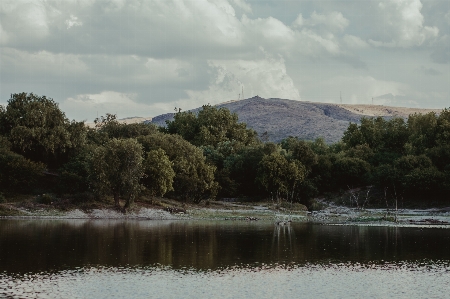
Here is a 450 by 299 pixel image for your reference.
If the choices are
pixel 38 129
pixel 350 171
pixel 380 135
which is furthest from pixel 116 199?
pixel 380 135

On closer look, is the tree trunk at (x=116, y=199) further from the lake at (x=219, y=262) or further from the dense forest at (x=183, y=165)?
the lake at (x=219, y=262)

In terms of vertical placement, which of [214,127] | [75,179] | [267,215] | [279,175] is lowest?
[267,215]

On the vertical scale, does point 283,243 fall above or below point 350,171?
below

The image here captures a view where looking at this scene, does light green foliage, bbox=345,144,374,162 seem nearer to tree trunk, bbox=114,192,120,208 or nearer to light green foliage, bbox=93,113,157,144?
light green foliage, bbox=93,113,157,144

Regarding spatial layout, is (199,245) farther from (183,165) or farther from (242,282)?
(183,165)

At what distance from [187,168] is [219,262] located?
59101 millimetres

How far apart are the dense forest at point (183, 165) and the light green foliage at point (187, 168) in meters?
0.19

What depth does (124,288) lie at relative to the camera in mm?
40781

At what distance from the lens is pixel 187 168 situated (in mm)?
111062

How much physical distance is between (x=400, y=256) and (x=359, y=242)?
1067 centimetres

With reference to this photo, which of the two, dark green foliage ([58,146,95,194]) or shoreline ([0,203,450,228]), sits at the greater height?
dark green foliage ([58,146,95,194])

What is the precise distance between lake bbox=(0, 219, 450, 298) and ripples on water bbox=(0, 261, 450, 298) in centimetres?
7

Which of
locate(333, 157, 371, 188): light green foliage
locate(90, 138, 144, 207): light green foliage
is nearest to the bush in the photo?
locate(90, 138, 144, 207): light green foliage

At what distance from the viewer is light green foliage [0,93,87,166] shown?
112 meters
